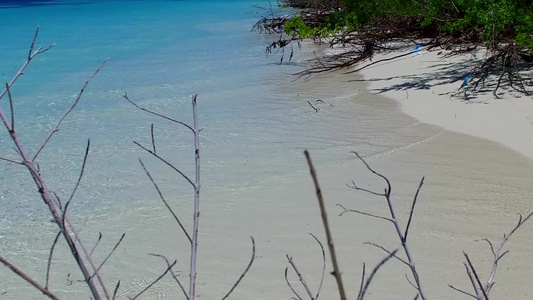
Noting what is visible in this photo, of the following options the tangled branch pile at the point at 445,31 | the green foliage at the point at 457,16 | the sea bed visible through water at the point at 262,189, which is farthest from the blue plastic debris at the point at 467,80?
the sea bed visible through water at the point at 262,189

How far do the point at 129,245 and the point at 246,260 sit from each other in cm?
71

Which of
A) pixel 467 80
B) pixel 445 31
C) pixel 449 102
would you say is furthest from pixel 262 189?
pixel 445 31

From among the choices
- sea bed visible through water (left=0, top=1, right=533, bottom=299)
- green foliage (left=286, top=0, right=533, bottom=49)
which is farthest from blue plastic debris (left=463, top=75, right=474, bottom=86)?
sea bed visible through water (left=0, top=1, right=533, bottom=299)

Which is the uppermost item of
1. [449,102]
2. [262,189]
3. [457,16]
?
[457,16]

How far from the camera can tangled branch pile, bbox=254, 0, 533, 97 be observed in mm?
6648

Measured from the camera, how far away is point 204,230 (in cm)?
378

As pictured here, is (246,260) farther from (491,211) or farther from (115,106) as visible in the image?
(115,106)

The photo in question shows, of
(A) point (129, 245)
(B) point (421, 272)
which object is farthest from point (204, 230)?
(B) point (421, 272)

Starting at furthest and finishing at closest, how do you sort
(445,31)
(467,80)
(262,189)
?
(445,31), (467,80), (262,189)

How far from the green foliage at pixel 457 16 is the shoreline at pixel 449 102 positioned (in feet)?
1.74

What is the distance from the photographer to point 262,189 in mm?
4422

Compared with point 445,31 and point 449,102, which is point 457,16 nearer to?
point 445,31

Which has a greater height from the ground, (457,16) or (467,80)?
(457,16)

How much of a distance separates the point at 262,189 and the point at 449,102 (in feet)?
9.41
